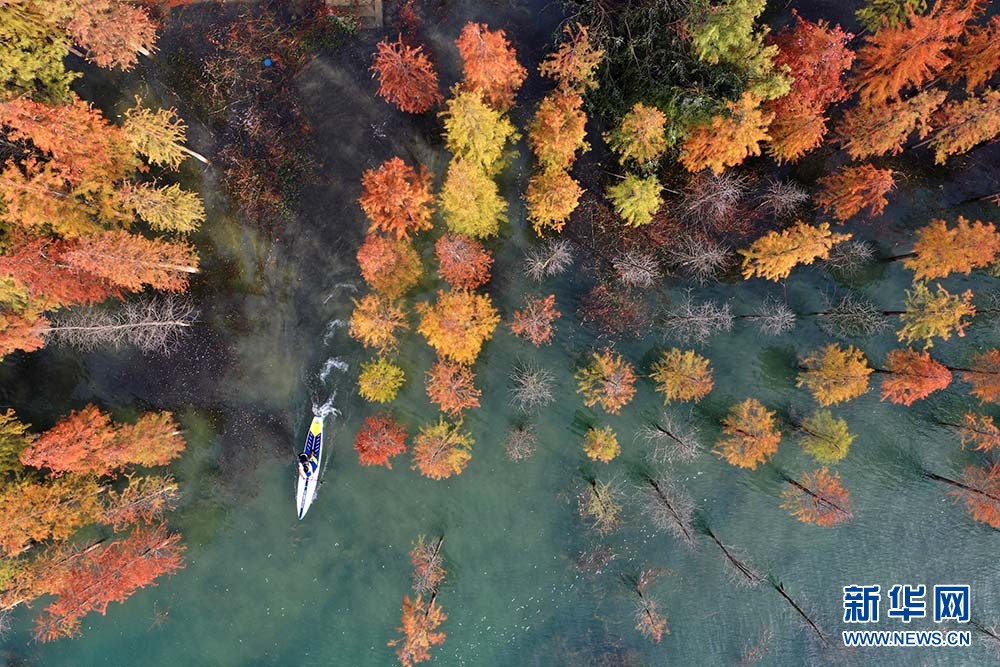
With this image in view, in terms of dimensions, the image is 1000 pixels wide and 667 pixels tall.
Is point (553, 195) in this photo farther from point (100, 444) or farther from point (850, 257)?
point (100, 444)

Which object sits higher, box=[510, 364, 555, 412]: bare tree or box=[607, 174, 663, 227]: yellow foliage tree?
box=[607, 174, 663, 227]: yellow foliage tree

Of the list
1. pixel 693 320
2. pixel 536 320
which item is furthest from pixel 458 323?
pixel 693 320

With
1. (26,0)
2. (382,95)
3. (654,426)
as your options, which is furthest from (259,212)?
(654,426)

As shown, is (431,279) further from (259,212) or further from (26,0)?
(26,0)

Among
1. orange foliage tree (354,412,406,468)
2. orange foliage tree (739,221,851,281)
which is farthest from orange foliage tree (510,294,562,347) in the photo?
orange foliage tree (739,221,851,281)

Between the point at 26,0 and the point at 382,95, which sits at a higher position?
the point at 382,95

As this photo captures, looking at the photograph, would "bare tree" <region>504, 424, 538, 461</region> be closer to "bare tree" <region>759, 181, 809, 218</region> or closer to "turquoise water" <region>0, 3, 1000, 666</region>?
"turquoise water" <region>0, 3, 1000, 666</region>
